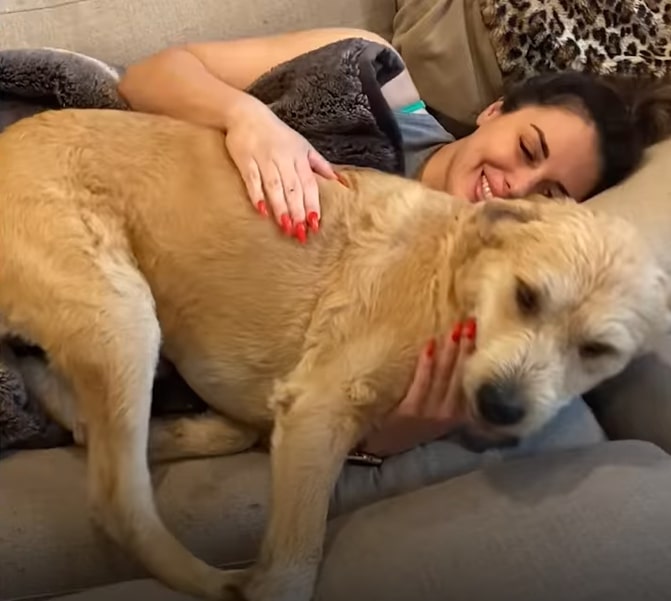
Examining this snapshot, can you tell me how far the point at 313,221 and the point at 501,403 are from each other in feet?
1.77

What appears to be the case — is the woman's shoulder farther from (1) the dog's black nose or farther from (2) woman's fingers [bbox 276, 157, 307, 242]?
(1) the dog's black nose

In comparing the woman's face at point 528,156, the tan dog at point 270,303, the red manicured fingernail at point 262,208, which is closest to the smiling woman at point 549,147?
the woman's face at point 528,156

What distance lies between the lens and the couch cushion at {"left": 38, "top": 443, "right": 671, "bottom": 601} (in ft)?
5.63

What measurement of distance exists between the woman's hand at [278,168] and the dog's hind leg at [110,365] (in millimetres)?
310

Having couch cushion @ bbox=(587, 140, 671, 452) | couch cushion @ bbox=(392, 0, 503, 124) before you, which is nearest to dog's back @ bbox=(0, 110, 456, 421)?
couch cushion @ bbox=(587, 140, 671, 452)

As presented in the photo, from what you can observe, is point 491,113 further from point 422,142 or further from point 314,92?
point 314,92

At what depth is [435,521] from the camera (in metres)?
1.82

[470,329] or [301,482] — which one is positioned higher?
[470,329]

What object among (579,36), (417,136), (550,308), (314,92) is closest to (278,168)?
(314,92)

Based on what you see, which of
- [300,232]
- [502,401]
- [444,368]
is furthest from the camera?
[300,232]

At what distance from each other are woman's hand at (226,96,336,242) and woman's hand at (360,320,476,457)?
361 millimetres

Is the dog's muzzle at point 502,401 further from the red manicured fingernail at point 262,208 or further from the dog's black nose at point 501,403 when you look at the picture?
the red manicured fingernail at point 262,208

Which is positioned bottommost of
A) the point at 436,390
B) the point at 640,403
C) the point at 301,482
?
the point at 640,403

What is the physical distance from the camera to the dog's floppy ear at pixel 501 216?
185 centimetres
